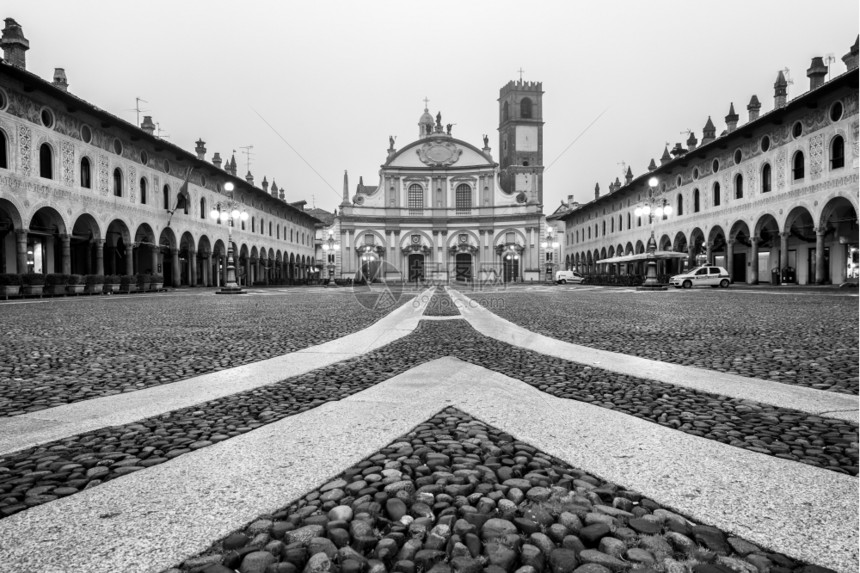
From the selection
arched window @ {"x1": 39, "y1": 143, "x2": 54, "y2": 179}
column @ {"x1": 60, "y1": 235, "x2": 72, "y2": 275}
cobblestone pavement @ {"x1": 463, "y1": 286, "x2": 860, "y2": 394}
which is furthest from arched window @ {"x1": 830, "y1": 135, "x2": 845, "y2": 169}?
arched window @ {"x1": 39, "y1": 143, "x2": 54, "y2": 179}

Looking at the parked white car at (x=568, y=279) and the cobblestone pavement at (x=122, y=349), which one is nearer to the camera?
the cobblestone pavement at (x=122, y=349)

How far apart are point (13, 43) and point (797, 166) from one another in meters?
35.7

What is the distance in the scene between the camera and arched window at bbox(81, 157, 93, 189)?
23266 millimetres

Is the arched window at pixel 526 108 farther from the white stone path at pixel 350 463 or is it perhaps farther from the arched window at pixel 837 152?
the white stone path at pixel 350 463

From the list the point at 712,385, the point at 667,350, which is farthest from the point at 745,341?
the point at 712,385

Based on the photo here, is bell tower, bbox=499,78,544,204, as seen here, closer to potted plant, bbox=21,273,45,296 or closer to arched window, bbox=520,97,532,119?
arched window, bbox=520,97,532,119

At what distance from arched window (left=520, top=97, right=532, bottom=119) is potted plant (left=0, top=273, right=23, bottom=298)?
66259 mm

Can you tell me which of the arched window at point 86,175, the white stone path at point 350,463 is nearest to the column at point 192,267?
the arched window at point 86,175

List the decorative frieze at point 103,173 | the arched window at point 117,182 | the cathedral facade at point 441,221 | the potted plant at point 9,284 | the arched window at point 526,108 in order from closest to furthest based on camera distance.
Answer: the potted plant at point 9,284 → the decorative frieze at point 103,173 → the arched window at point 117,182 → the cathedral facade at point 441,221 → the arched window at point 526,108

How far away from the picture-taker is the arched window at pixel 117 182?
83.5 feet

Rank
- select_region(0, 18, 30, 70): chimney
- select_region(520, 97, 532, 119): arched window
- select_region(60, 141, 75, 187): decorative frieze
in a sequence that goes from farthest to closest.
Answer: select_region(520, 97, 532, 119): arched window → select_region(60, 141, 75, 187): decorative frieze → select_region(0, 18, 30, 70): chimney

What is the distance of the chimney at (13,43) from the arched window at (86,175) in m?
4.15

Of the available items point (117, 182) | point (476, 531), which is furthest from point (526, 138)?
point (476, 531)

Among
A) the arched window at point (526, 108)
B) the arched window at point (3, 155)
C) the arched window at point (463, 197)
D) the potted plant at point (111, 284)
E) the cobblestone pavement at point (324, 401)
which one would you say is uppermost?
the arched window at point (526, 108)
